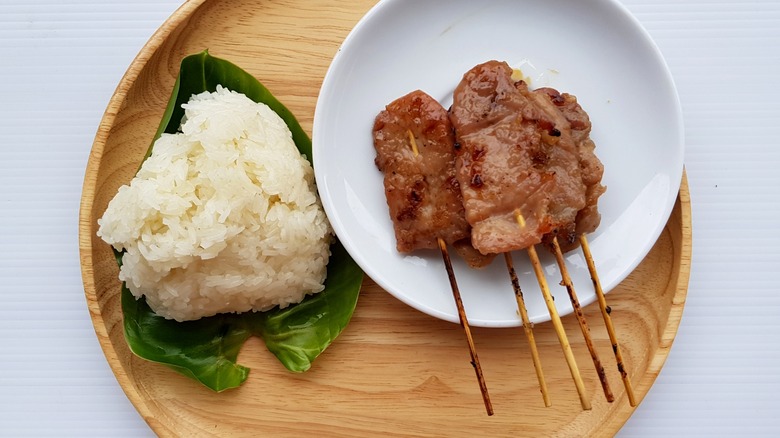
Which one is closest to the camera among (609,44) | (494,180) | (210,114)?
(494,180)

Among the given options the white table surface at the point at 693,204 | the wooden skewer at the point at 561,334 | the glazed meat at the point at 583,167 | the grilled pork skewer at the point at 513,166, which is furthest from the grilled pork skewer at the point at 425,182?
the white table surface at the point at 693,204

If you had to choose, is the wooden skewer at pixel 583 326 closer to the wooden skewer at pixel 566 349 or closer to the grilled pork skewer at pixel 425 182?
the wooden skewer at pixel 566 349

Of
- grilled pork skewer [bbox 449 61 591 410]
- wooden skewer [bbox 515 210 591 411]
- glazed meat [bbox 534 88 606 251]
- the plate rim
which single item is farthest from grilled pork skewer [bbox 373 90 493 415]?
glazed meat [bbox 534 88 606 251]

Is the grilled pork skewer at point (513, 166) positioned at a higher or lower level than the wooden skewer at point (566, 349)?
higher

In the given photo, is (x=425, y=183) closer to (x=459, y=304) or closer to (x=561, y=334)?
(x=459, y=304)

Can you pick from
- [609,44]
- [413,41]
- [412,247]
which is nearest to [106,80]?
[413,41]

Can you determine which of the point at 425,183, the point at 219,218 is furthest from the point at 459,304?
the point at 219,218

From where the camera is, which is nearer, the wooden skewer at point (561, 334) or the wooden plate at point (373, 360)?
the wooden skewer at point (561, 334)

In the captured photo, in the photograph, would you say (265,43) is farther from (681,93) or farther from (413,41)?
(681,93)
